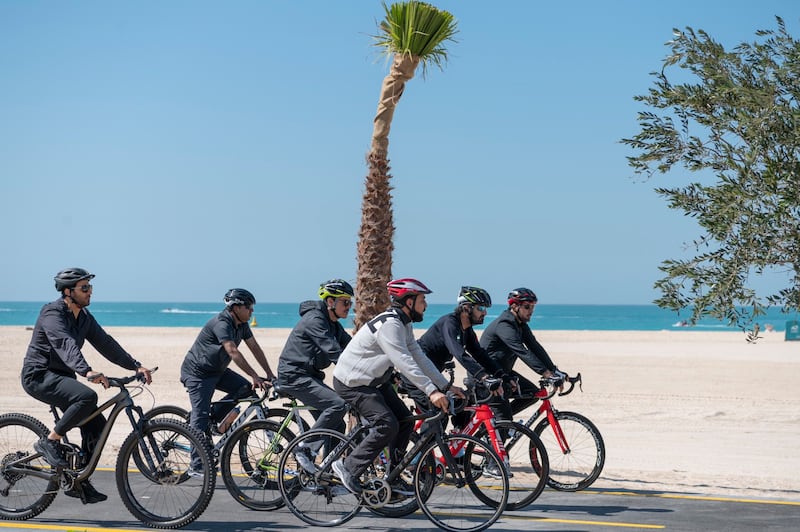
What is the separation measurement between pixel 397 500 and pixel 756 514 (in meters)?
3.33

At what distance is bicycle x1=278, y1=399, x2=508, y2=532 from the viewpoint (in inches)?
311

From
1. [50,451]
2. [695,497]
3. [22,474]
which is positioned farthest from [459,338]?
[22,474]

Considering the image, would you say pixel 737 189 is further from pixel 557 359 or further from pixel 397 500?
pixel 557 359

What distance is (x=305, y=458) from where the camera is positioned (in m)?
8.23

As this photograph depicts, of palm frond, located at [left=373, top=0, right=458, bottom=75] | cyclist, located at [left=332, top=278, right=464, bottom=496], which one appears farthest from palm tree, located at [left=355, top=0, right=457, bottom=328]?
cyclist, located at [left=332, top=278, right=464, bottom=496]

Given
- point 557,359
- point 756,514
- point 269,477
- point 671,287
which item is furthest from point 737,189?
point 557,359

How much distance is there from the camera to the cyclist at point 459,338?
9406 millimetres

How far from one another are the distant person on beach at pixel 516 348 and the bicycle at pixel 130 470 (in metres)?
3.44

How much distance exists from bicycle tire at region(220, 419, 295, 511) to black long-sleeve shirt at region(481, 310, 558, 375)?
8.35 feet

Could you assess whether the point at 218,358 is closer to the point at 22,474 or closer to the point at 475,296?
the point at 22,474

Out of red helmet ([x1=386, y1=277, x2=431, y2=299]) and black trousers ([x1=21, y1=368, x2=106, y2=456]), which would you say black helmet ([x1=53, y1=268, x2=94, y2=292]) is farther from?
red helmet ([x1=386, y1=277, x2=431, y2=299])

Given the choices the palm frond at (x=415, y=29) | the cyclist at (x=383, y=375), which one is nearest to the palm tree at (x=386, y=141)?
the palm frond at (x=415, y=29)

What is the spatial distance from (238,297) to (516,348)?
280 centimetres

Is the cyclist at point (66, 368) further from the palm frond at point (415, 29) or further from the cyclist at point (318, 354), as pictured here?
the palm frond at point (415, 29)
